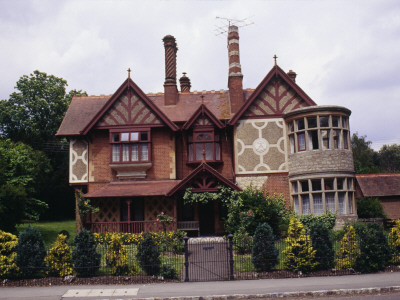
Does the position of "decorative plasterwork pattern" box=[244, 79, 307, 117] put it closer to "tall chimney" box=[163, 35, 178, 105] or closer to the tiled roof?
the tiled roof

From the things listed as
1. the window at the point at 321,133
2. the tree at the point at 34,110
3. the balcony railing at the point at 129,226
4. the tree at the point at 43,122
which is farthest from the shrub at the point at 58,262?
the tree at the point at 34,110

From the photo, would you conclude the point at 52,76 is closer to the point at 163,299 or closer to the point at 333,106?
the point at 333,106

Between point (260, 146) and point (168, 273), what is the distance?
12.0 meters

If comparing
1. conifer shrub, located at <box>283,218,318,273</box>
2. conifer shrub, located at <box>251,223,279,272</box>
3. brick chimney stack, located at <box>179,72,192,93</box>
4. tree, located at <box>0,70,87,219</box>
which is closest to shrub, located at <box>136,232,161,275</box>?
conifer shrub, located at <box>251,223,279,272</box>

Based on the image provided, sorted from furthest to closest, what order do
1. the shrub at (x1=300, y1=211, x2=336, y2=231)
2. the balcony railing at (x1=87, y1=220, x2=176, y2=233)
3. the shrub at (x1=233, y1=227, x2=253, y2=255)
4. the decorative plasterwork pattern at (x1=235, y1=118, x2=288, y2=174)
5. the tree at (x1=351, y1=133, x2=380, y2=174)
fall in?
1. the tree at (x1=351, y1=133, x2=380, y2=174)
2. the decorative plasterwork pattern at (x1=235, y1=118, x2=288, y2=174)
3. the balcony railing at (x1=87, y1=220, x2=176, y2=233)
4. the shrub at (x1=300, y1=211, x2=336, y2=231)
5. the shrub at (x1=233, y1=227, x2=253, y2=255)

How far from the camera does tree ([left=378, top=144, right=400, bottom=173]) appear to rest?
200 ft

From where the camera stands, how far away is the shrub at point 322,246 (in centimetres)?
1413

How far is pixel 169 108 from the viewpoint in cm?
2648

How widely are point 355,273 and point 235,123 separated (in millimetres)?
12120

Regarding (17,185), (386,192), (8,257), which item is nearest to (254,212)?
(8,257)

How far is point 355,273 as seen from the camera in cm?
1387

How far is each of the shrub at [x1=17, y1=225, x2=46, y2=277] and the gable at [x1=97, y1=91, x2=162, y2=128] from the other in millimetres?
11158

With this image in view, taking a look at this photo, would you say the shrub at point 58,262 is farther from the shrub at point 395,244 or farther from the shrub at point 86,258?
the shrub at point 395,244

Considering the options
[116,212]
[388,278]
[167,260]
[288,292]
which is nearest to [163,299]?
[288,292]
